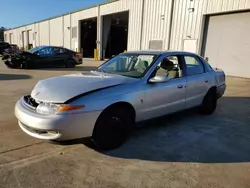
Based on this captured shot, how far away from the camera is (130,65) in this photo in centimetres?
425

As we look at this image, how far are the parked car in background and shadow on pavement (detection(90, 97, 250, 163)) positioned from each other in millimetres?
350

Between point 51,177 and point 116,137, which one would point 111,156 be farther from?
point 51,177

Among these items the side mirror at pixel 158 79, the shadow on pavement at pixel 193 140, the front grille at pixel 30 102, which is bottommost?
the shadow on pavement at pixel 193 140

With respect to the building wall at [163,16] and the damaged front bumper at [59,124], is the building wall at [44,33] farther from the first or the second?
the damaged front bumper at [59,124]

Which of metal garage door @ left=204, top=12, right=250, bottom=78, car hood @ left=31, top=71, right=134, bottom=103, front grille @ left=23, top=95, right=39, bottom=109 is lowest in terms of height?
front grille @ left=23, top=95, right=39, bottom=109

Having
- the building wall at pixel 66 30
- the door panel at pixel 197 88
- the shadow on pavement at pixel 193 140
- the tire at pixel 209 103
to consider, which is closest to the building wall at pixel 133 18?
the building wall at pixel 66 30

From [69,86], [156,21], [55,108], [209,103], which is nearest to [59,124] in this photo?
[55,108]

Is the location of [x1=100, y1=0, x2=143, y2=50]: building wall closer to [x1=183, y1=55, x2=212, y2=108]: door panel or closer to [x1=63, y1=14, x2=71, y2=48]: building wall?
[x1=63, y1=14, x2=71, y2=48]: building wall

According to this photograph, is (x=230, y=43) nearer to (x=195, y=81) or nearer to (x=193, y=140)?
(x=195, y=81)

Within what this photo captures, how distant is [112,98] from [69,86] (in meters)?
0.65

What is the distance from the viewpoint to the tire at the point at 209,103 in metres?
5.21

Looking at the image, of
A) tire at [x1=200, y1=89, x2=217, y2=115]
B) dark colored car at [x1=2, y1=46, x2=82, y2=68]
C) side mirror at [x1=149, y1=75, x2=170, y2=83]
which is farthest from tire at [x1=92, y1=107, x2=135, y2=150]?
dark colored car at [x1=2, y1=46, x2=82, y2=68]

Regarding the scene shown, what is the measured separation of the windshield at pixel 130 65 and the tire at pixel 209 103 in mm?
1838

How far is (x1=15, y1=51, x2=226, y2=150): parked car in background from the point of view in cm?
296
